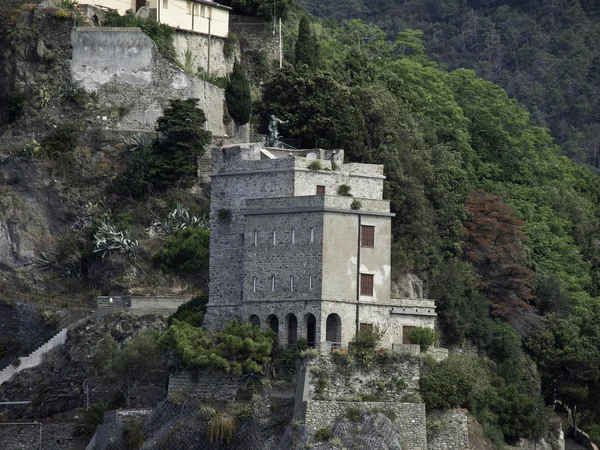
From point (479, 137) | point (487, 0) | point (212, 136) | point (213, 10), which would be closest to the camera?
point (212, 136)

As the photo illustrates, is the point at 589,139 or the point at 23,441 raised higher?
the point at 589,139

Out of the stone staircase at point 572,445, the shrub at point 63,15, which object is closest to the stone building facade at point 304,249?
the stone staircase at point 572,445

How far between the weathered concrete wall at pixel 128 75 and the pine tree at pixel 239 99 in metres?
1.55

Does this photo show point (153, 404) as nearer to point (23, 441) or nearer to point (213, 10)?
point (23, 441)

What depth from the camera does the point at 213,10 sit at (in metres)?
101

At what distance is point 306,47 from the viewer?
98.0 meters

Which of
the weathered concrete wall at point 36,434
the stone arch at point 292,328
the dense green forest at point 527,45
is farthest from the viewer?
the dense green forest at point 527,45

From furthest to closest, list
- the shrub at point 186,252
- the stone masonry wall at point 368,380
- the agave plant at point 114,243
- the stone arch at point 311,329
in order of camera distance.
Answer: the agave plant at point 114,243, the shrub at point 186,252, the stone arch at point 311,329, the stone masonry wall at point 368,380

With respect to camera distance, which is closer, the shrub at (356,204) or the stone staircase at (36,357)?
the shrub at (356,204)

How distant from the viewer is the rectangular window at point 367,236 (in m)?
77.4

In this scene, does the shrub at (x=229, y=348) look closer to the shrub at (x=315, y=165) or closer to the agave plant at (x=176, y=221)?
the shrub at (x=315, y=165)

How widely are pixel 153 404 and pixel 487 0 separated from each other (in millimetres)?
89137

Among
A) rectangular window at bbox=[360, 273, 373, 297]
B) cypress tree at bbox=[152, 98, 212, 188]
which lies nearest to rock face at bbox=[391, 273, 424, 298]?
rectangular window at bbox=[360, 273, 373, 297]

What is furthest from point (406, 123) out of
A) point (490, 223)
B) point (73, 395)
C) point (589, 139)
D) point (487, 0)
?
point (487, 0)
